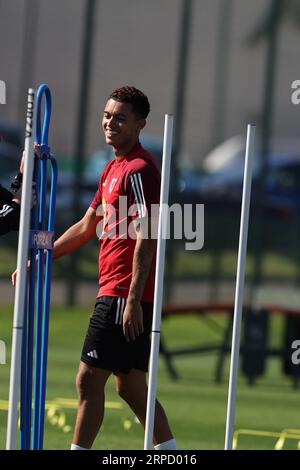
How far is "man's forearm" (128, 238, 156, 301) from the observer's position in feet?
21.0

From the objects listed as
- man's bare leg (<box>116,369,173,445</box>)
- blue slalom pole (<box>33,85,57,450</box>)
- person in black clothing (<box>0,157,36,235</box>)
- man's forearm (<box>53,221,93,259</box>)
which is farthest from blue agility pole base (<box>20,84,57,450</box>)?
man's forearm (<box>53,221,93,259</box>)

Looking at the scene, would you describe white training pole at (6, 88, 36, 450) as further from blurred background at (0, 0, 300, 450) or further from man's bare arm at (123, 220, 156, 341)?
blurred background at (0, 0, 300, 450)

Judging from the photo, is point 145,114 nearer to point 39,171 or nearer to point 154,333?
point 39,171

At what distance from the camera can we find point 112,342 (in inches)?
260

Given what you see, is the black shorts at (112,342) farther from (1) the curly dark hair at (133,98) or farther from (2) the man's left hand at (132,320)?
(1) the curly dark hair at (133,98)

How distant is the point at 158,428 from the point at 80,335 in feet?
38.3

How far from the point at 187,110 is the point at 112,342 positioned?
13.1 m

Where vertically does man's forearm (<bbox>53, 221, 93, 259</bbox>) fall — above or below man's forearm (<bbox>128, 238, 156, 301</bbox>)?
above

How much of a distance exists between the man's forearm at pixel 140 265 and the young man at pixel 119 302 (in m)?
0.09

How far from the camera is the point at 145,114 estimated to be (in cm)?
675

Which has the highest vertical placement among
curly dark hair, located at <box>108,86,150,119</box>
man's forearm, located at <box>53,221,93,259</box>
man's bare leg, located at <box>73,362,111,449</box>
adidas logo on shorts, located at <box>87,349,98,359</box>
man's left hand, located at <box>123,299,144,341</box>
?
curly dark hair, located at <box>108,86,150,119</box>

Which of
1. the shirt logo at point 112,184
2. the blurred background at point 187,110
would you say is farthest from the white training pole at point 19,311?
the blurred background at point 187,110

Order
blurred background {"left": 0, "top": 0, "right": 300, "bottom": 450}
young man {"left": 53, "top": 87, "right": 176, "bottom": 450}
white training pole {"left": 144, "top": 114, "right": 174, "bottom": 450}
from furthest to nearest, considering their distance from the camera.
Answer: blurred background {"left": 0, "top": 0, "right": 300, "bottom": 450}, young man {"left": 53, "top": 87, "right": 176, "bottom": 450}, white training pole {"left": 144, "top": 114, "right": 174, "bottom": 450}
